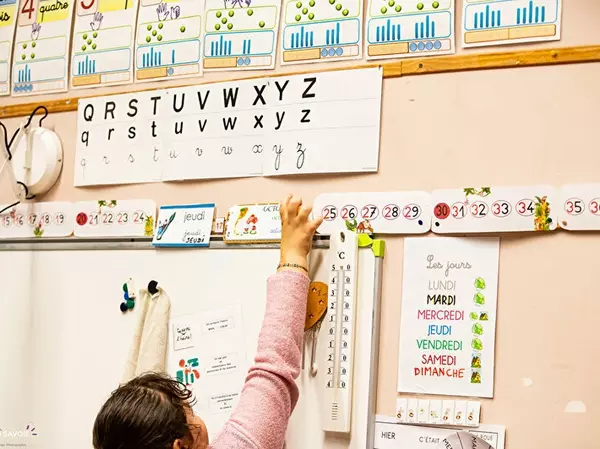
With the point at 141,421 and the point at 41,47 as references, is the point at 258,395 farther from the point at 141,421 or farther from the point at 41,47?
the point at 41,47

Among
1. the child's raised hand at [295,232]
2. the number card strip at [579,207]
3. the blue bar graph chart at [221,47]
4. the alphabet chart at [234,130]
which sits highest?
the blue bar graph chart at [221,47]

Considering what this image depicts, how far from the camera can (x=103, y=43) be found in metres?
1.97

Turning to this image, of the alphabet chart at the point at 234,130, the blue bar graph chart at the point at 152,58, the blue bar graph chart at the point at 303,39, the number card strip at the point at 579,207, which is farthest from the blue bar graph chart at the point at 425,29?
the blue bar graph chart at the point at 152,58

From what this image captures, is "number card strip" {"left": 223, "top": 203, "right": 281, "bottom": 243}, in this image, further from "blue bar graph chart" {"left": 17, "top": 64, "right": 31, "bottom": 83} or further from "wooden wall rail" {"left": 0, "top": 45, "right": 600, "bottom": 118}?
"blue bar graph chart" {"left": 17, "top": 64, "right": 31, "bottom": 83}

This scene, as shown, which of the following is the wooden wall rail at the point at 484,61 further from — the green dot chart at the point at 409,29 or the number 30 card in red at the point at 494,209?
the number 30 card in red at the point at 494,209

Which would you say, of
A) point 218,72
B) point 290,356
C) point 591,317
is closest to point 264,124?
point 218,72

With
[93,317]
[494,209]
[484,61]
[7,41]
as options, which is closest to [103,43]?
[7,41]

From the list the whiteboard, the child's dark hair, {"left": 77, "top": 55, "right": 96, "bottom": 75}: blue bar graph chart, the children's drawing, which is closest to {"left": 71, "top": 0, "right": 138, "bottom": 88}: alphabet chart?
{"left": 77, "top": 55, "right": 96, "bottom": 75}: blue bar graph chart

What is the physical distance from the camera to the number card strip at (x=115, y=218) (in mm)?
1842

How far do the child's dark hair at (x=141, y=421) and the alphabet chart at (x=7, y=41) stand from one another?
1.16m

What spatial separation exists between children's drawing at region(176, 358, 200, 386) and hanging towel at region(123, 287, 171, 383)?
0.04 m

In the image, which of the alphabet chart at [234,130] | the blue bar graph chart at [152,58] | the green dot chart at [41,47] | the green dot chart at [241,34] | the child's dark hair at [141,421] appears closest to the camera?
the child's dark hair at [141,421]

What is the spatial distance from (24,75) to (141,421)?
1207 millimetres

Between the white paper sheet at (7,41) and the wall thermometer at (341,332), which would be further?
the white paper sheet at (7,41)
